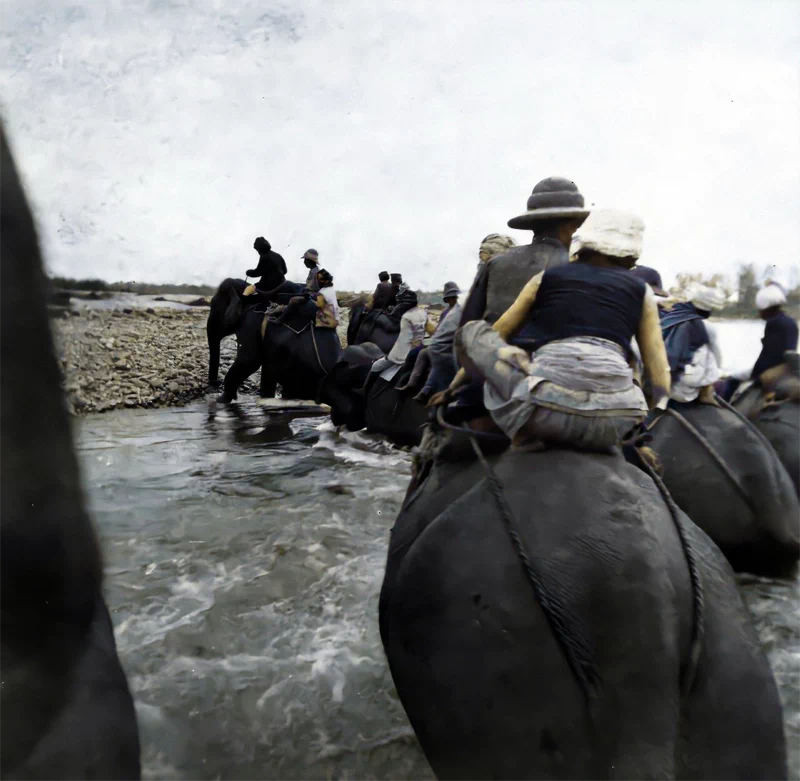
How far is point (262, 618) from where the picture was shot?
4.49m

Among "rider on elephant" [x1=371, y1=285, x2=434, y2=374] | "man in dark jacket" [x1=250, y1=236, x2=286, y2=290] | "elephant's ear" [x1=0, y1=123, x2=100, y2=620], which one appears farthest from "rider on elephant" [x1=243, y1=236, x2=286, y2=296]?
"elephant's ear" [x1=0, y1=123, x2=100, y2=620]

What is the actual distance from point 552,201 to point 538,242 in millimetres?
174

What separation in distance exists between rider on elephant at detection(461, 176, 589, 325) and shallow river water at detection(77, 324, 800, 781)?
1750 mm

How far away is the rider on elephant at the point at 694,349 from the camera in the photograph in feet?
16.5

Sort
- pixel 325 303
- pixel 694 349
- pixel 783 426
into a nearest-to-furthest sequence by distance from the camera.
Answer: pixel 694 349
pixel 783 426
pixel 325 303

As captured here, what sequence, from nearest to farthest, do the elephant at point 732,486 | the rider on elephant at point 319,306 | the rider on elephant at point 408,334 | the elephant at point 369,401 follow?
the elephant at point 732,486, the elephant at point 369,401, the rider on elephant at point 408,334, the rider on elephant at point 319,306

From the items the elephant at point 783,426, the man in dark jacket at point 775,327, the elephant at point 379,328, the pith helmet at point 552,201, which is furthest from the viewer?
the elephant at point 379,328

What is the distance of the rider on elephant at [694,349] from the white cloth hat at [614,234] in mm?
2819

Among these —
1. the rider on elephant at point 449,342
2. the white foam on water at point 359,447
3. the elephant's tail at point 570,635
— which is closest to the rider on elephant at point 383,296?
the white foam on water at point 359,447

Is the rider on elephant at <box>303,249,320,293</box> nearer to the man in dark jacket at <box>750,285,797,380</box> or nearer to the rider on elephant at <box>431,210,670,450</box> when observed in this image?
the man in dark jacket at <box>750,285,797,380</box>

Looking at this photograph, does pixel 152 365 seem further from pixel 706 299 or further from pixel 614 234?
pixel 614 234

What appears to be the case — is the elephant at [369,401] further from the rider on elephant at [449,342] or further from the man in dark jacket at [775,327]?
the rider on elephant at [449,342]

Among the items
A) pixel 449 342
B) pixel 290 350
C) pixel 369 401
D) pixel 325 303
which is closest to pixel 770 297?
pixel 449 342

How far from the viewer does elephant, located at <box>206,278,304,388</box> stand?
40.6 feet
